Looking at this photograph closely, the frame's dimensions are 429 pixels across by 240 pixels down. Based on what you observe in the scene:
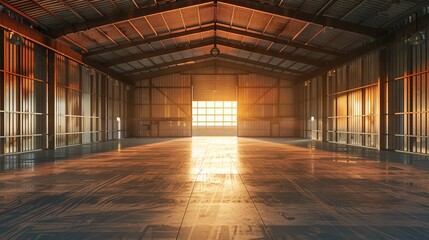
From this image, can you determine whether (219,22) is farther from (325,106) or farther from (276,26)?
(325,106)

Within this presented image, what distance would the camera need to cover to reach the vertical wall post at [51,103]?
97.6 feet

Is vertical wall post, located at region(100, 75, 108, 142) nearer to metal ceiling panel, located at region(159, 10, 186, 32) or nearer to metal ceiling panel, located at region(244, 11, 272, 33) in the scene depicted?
metal ceiling panel, located at region(159, 10, 186, 32)

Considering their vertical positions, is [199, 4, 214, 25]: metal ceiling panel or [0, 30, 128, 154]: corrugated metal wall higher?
[199, 4, 214, 25]: metal ceiling panel

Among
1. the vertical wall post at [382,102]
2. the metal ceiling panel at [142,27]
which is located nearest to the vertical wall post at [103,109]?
the metal ceiling panel at [142,27]

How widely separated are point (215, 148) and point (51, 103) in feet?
43.7

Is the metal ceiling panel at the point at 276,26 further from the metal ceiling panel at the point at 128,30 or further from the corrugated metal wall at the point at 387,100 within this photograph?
the metal ceiling panel at the point at 128,30

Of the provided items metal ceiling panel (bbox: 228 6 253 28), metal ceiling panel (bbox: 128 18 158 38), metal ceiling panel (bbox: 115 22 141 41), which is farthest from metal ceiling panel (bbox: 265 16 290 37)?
metal ceiling panel (bbox: 115 22 141 41)

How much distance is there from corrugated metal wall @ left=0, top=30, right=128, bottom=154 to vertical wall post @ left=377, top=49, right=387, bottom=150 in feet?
81.3

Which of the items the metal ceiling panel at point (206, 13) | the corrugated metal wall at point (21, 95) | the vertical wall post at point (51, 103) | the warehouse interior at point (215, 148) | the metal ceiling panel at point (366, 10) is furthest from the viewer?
the metal ceiling panel at point (206, 13)

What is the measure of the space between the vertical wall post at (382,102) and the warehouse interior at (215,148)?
102 millimetres

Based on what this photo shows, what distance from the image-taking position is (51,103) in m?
29.8

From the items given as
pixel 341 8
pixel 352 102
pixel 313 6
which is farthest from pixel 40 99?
pixel 352 102

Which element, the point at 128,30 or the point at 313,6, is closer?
the point at 313,6

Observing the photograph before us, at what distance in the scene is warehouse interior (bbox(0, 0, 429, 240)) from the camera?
7.72 meters
